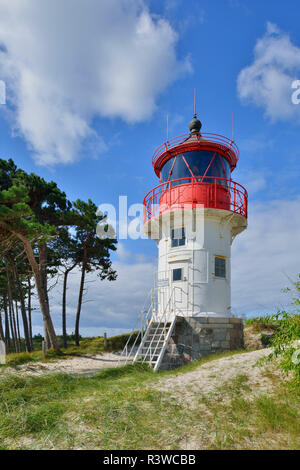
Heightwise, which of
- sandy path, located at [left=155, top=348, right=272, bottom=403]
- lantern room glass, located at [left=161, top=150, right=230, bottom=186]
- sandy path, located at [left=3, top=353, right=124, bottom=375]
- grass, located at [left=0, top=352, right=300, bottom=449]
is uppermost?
lantern room glass, located at [left=161, top=150, right=230, bottom=186]

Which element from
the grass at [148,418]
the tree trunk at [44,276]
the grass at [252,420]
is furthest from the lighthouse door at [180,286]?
the tree trunk at [44,276]

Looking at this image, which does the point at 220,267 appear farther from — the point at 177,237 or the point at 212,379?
the point at 212,379

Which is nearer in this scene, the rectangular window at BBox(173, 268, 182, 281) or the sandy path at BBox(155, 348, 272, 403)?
the sandy path at BBox(155, 348, 272, 403)

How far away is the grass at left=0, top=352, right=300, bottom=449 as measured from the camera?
639 centimetres

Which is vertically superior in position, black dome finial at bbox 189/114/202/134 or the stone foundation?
black dome finial at bbox 189/114/202/134

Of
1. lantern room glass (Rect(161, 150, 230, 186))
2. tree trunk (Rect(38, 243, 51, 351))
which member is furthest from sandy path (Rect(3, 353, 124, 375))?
lantern room glass (Rect(161, 150, 230, 186))

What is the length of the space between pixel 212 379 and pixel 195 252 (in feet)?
24.8

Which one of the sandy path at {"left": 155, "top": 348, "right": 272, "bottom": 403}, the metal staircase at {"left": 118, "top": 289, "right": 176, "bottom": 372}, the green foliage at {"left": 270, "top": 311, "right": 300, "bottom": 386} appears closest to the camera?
the green foliage at {"left": 270, "top": 311, "right": 300, "bottom": 386}

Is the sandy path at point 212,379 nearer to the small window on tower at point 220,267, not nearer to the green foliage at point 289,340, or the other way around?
the green foliage at point 289,340

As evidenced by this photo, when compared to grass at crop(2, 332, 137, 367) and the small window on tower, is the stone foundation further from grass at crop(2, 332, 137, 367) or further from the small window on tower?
A: grass at crop(2, 332, 137, 367)
